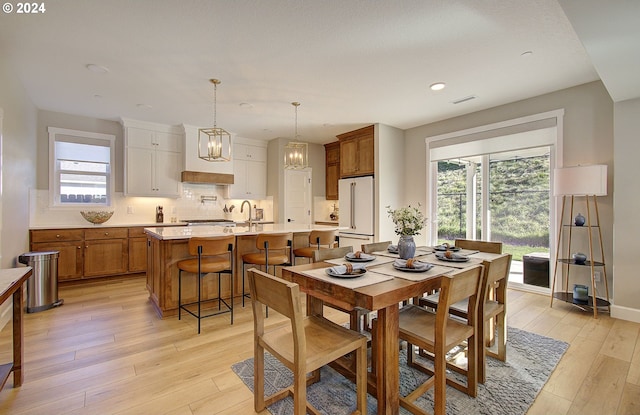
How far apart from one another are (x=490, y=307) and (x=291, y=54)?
2766 mm

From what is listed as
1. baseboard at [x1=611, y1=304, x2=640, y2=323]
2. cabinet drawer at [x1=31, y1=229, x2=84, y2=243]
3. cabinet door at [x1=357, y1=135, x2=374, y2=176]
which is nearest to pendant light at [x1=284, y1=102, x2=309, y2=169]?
cabinet door at [x1=357, y1=135, x2=374, y2=176]

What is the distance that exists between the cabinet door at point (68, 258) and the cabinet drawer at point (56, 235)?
6 centimetres

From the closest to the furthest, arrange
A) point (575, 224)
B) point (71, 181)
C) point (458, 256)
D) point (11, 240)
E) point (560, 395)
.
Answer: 1. point (560, 395)
2. point (458, 256)
3. point (11, 240)
4. point (575, 224)
5. point (71, 181)

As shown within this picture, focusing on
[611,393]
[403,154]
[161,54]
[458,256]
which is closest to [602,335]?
[611,393]

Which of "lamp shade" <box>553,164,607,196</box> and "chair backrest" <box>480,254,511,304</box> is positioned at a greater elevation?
"lamp shade" <box>553,164,607,196</box>

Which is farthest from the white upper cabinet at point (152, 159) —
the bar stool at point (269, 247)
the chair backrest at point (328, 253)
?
the chair backrest at point (328, 253)

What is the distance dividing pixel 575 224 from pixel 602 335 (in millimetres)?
1301

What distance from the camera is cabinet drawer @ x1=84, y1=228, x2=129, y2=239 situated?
4.52 meters

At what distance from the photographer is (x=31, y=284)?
330 centimetres

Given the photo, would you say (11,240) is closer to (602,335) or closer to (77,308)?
(77,308)

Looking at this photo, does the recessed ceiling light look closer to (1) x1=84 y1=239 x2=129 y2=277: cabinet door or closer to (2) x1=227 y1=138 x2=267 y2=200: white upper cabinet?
(1) x1=84 y1=239 x2=129 y2=277: cabinet door

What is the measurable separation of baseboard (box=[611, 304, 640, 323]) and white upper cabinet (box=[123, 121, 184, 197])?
640 centimetres

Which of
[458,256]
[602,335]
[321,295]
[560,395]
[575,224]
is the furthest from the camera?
[575,224]

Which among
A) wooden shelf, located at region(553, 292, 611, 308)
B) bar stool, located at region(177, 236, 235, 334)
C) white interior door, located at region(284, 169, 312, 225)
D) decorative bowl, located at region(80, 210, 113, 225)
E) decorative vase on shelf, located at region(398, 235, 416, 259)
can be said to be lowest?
wooden shelf, located at region(553, 292, 611, 308)
